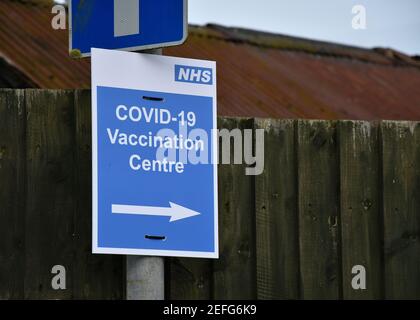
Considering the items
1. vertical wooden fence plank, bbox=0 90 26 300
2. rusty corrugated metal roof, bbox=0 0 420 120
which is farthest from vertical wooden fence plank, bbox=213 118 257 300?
rusty corrugated metal roof, bbox=0 0 420 120

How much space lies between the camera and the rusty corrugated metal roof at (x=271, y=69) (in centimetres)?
796

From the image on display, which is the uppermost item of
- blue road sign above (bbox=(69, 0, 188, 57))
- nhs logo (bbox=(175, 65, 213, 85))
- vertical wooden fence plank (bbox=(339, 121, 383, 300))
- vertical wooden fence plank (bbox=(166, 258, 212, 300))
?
blue road sign above (bbox=(69, 0, 188, 57))

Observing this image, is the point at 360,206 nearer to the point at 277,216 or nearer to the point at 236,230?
the point at 277,216

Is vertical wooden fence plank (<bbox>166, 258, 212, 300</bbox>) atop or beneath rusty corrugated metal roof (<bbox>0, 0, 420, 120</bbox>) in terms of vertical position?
beneath

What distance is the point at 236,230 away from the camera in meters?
5.66

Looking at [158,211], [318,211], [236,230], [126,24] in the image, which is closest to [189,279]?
[236,230]

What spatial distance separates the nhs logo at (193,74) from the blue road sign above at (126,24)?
153mm

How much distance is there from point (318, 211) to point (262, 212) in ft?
0.89

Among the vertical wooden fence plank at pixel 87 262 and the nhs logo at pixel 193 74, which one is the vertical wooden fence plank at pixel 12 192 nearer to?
the vertical wooden fence plank at pixel 87 262

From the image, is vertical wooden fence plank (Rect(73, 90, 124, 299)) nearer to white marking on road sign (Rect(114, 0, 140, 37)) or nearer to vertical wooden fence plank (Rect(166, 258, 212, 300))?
vertical wooden fence plank (Rect(166, 258, 212, 300))

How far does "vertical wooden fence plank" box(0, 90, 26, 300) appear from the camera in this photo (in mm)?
5285

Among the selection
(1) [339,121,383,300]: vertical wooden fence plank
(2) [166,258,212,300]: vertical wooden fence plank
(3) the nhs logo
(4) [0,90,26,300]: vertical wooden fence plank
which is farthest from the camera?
(1) [339,121,383,300]: vertical wooden fence plank

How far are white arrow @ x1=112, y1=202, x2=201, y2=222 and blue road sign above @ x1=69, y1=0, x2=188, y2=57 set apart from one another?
1.94 feet

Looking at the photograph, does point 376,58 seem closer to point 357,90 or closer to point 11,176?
point 357,90
